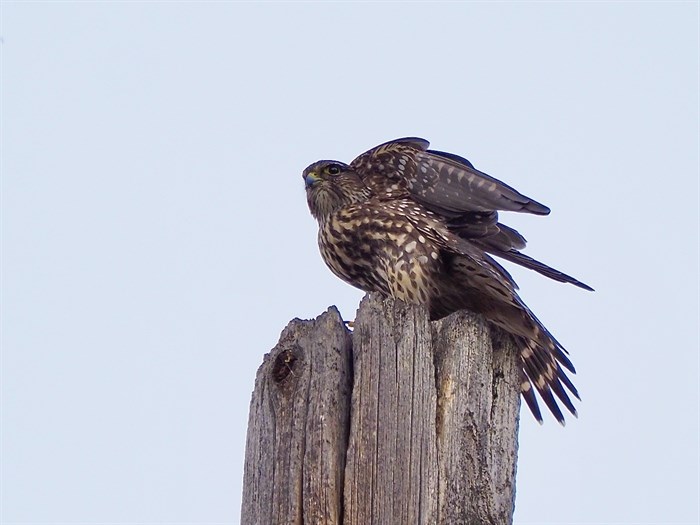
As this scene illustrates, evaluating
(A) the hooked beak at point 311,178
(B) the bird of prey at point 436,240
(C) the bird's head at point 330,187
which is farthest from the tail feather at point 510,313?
(A) the hooked beak at point 311,178

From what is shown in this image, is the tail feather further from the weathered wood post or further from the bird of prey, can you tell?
the weathered wood post

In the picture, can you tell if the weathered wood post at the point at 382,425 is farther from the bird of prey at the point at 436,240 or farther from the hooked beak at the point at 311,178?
the hooked beak at the point at 311,178

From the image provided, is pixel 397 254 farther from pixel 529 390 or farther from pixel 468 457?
pixel 468 457

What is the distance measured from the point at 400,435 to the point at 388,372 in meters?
0.23

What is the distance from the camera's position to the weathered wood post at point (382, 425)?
310 cm

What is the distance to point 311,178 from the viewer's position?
6340 millimetres

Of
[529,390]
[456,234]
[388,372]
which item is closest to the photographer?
[388,372]

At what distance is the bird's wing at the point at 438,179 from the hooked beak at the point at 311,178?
301mm

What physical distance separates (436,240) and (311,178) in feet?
4.44

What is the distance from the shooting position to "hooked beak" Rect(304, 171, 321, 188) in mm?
6305

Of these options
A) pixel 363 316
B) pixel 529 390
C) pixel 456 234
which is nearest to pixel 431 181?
pixel 456 234

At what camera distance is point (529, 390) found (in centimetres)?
516

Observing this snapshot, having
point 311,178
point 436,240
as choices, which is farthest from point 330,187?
point 436,240

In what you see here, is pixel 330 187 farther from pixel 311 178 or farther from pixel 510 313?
pixel 510 313
